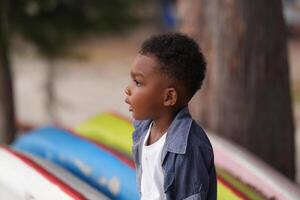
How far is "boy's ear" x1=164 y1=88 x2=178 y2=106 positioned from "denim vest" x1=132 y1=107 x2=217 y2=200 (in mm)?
68

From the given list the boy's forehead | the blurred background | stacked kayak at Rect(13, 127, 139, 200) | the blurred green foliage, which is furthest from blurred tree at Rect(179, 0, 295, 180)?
the boy's forehead

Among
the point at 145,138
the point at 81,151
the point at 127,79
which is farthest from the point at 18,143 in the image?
the point at 127,79

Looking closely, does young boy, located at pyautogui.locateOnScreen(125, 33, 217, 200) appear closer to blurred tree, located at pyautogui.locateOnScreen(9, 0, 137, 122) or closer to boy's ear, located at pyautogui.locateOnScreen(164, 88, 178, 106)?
boy's ear, located at pyautogui.locateOnScreen(164, 88, 178, 106)

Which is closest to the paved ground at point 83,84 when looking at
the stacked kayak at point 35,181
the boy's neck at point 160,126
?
the stacked kayak at point 35,181

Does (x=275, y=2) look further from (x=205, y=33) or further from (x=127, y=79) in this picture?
(x=127, y=79)

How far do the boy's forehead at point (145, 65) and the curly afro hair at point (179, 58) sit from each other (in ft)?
0.05

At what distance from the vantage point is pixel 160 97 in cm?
213

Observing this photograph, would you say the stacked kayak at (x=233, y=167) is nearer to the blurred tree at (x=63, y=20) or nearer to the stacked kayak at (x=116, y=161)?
the stacked kayak at (x=116, y=161)

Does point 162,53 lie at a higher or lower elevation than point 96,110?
higher

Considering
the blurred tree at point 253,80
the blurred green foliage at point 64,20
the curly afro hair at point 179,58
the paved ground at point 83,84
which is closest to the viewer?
the curly afro hair at point 179,58

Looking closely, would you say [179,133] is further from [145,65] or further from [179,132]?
[145,65]

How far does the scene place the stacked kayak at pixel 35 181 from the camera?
9.62ft

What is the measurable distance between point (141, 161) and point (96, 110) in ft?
18.1

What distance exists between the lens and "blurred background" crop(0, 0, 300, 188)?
373cm
